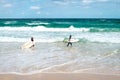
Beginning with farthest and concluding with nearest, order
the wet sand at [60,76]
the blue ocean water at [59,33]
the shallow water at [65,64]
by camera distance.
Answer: the blue ocean water at [59,33] < the shallow water at [65,64] < the wet sand at [60,76]

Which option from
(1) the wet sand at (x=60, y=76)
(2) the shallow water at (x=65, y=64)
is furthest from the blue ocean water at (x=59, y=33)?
(1) the wet sand at (x=60, y=76)

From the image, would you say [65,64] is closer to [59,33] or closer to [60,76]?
[60,76]

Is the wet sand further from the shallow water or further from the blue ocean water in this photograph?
the blue ocean water

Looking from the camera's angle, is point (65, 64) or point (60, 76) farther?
point (65, 64)

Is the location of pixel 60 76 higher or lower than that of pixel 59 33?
higher

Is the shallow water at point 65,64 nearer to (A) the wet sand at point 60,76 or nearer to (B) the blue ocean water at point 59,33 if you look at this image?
(A) the wet sand at point 60,76

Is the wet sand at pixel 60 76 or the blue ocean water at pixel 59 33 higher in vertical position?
the wet sand at pixel 60 76

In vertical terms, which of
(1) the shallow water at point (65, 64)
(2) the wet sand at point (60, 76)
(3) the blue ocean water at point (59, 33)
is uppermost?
(2) the wet sand at point (60, 76)

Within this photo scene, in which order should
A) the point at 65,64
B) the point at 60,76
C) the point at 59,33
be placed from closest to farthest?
the point at 60,76 < the point at 65,64 < the point at 59,33

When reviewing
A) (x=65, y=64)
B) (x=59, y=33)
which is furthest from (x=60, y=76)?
(x=59, y=33)

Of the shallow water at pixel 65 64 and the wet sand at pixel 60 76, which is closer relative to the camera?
the wet sand at pixel 60 76

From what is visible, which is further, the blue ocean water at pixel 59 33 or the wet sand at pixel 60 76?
the blue ocean water at pixel 59 33

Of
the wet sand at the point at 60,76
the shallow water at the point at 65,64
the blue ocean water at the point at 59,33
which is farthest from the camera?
the blue ocean water at the point at 59,33

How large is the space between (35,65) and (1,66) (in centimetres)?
120
